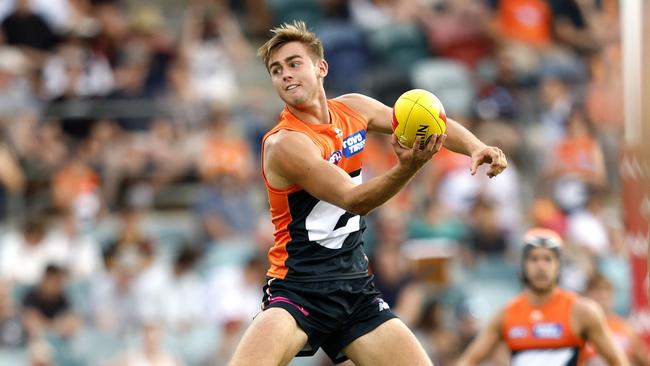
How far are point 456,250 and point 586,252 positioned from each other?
1.49 metres

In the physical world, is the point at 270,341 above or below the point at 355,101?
below

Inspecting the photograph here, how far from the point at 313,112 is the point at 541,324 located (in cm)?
350

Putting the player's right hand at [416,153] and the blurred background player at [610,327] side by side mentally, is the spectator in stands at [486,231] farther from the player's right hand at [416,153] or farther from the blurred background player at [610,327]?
the player's right hand at [416,153]

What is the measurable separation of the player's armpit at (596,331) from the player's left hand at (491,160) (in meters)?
3.07

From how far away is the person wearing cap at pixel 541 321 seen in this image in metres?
9.84

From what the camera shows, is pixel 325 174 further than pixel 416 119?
Yes

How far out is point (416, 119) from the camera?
6.39 metres

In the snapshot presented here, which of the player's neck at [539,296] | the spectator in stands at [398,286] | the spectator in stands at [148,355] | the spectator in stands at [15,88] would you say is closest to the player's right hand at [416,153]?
the player's neck at [539,296]

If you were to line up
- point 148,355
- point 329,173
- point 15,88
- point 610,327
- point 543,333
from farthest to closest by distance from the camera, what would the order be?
point 15,88
point 148,355
point 610,327
point 543,333
point 329,173

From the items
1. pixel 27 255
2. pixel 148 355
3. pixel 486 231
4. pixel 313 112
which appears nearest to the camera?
pixel 313 112

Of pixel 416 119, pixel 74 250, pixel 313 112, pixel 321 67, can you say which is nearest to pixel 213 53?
pixel 74 250

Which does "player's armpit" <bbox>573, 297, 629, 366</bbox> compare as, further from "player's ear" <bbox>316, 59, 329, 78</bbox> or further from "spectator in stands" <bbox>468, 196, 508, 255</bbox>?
"spectator in stands" <bbox>468, 196, 508, 255</bbox>

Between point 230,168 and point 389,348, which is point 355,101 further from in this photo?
point 230,168

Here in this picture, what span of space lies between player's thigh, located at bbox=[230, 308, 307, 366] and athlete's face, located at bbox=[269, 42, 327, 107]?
125 cm
